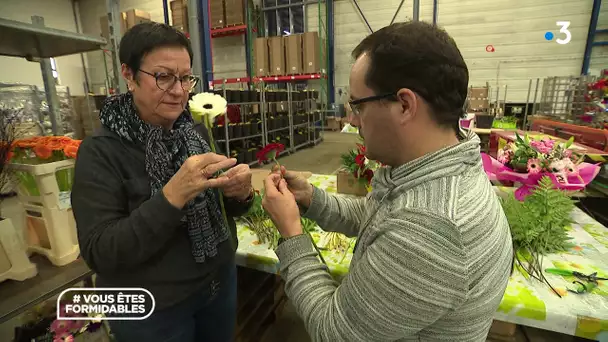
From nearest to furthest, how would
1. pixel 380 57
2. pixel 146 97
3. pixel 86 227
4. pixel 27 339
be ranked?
1. pixel 380 57
2. pixel 86 227
3. pixel 146 97
4. pixel 27 339

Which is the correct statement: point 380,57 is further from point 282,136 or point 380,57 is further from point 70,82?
point 70,82

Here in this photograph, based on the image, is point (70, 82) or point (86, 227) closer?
point (86, 227)

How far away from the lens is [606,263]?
122 cm

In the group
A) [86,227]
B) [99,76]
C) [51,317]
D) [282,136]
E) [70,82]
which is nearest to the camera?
[86,227]

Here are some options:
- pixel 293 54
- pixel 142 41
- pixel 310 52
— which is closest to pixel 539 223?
pixel 142 41

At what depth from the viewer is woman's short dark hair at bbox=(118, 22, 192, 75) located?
0.96 meters

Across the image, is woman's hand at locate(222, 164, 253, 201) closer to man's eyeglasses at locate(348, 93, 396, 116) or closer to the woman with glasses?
the woman with glasses

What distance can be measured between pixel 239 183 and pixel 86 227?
0.44m

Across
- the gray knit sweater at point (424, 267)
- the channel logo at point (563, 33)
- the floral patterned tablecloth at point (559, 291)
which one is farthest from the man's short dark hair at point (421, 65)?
the channel logo at point (563, 33)

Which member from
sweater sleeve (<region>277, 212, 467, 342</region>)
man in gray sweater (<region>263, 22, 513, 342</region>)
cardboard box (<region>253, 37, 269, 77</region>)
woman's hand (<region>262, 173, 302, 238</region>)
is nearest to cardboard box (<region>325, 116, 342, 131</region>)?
cardboard box (<region>253, 37, 269, 77</region>)

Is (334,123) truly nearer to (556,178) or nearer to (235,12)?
(235,12)

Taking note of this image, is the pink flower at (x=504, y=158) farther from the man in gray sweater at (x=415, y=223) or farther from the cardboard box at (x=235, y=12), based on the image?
the cardboard box at (x=235, y=12)

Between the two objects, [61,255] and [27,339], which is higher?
[61,255]

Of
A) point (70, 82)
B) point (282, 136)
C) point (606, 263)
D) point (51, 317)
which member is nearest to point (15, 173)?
point (51, 317)
